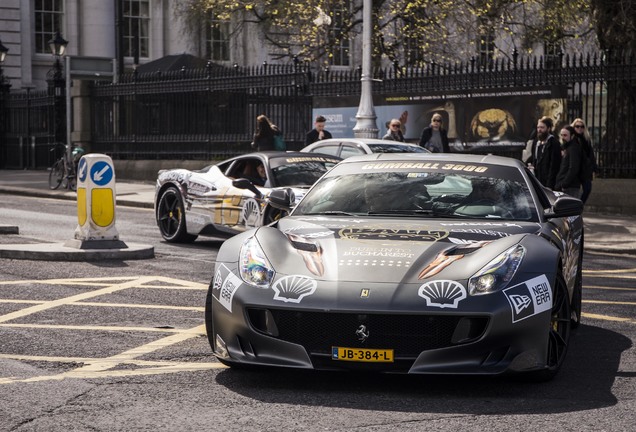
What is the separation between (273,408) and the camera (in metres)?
6.09

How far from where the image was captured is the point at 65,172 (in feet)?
100.0

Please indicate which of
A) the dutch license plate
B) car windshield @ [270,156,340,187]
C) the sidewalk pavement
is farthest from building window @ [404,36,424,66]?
the dutch license plate

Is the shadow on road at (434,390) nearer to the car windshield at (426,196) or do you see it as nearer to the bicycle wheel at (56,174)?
the car windshield at (426,196)

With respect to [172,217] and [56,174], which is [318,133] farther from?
[56,174]

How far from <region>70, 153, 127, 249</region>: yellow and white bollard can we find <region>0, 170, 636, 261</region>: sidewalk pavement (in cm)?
28

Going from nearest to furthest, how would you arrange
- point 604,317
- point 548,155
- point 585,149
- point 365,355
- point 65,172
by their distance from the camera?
point 365,355 < point 604,317 < point 585,149 < point 548,155 < point 65,172

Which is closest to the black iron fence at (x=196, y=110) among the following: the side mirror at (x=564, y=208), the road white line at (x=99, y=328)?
the road white line at (x=99, y=328)

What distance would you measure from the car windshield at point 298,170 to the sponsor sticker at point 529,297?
8.03 metres

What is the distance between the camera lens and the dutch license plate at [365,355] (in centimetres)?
643

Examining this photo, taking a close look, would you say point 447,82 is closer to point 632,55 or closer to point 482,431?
point 632,55

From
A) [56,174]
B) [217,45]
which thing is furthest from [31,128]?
[217,45]

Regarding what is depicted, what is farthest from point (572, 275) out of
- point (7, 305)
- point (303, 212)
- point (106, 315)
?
point (7, 305)

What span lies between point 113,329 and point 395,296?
2.79m

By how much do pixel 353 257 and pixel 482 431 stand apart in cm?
150
